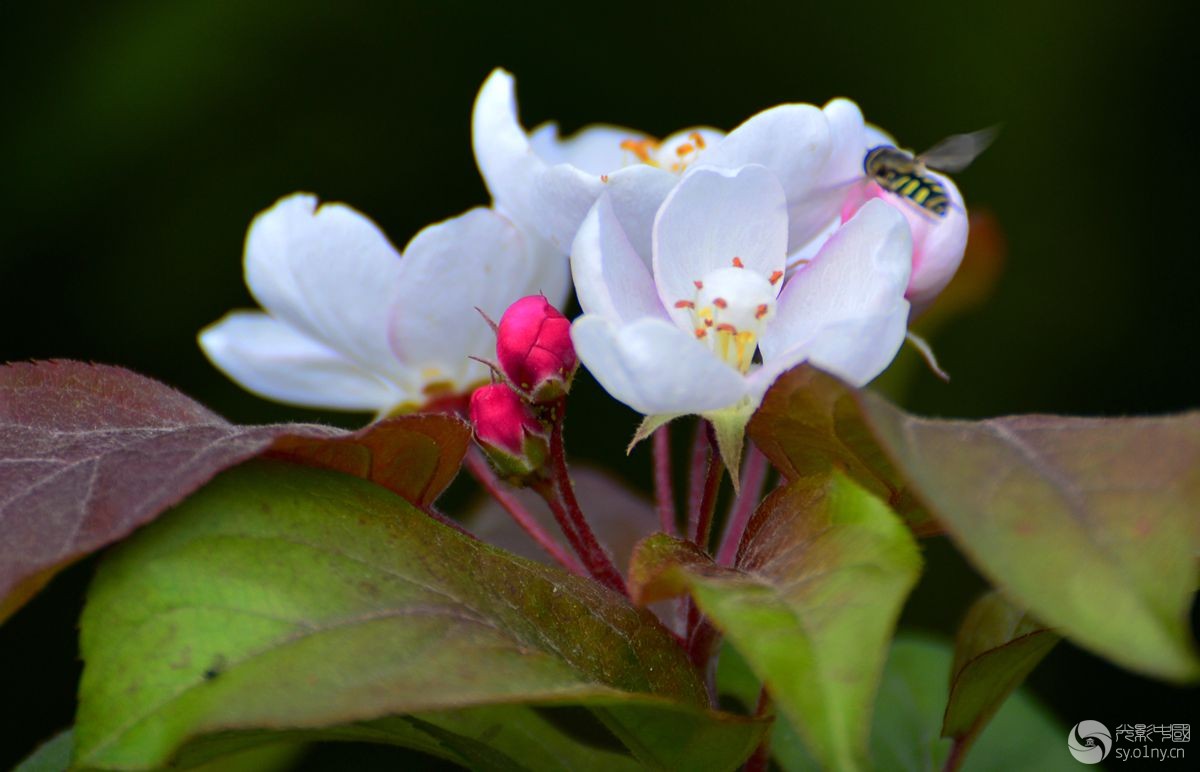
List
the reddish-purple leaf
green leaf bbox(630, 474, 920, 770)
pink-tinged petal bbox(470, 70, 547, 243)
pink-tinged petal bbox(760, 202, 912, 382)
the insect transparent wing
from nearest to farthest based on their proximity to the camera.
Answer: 1. green leaf bbox(630, 474, 920, 770)
2. the reddish-purple leaf
3. pink-tinged petal bbox(760, 202, 912, 382)
4. pink-tinged petal bbox(470, 70, 547, 243)
5. the insect transparent wing

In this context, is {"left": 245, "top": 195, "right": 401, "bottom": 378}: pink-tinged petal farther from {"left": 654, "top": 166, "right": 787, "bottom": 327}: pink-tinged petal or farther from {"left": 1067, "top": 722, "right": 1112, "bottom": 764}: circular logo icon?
{"left": 1067, "top": 722, "right": 1112, "bottom": 764}: circular logo icon

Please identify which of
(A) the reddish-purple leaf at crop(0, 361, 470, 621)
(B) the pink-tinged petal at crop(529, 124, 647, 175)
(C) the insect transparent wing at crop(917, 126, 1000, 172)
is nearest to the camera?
(A) the reddish-purple leaf at crop(0, 361, 470, 621)

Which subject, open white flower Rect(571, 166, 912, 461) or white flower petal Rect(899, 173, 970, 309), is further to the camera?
white flower petal Rect(899, 173, 970, 309)

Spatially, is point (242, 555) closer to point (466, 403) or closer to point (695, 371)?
point (695, 371)

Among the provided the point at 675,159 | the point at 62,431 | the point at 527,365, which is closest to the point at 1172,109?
the point at 675,159

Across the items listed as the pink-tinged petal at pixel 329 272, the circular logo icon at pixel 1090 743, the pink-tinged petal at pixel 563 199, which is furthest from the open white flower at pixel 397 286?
the circular logo icon at pixel 1090 743

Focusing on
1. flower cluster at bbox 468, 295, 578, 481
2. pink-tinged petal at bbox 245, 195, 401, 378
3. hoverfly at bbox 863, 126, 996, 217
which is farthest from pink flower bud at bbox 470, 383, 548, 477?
hoverfly at bbox 863, 126, 996, 217

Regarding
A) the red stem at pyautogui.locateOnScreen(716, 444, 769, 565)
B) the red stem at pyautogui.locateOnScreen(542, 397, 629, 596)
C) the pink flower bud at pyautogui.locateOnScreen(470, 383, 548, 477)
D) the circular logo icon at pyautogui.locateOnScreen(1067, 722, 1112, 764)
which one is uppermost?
the pink flower bud at pyautogui.locateOnScreen(470, 383, 548, 477)

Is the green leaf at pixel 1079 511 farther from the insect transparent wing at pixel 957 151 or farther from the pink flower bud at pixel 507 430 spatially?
the insect transparent wing at pixel 957 151
